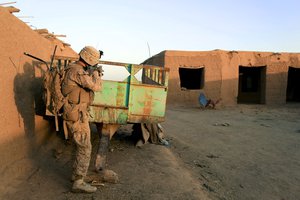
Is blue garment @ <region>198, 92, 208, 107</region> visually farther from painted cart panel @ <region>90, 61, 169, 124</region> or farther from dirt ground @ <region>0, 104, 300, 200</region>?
painted cart panel @ <region>90, 61, 169, 124</region>

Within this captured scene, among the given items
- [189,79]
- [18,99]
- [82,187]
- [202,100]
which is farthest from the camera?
[189,79]

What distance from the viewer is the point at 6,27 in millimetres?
3990

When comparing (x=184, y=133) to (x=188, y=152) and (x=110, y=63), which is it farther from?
(x=110, y=63)

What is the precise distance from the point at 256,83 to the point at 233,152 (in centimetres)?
1431

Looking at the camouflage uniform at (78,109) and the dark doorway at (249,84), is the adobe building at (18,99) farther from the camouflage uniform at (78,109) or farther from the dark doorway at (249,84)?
the dark doorway at (249,84)

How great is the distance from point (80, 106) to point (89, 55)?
60 cm

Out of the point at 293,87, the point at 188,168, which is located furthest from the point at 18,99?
the point at 293,87

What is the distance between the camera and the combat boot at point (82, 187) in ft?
11.4

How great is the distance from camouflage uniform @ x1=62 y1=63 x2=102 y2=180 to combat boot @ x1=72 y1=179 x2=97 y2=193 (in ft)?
0.20

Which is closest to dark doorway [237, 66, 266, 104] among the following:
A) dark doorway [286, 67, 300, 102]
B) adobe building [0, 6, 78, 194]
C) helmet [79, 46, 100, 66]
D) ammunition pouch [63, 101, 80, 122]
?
dark doorway [286, 67, 300, 102]

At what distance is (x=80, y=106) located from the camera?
140 inches

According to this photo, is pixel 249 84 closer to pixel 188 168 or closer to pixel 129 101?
pixel 188 168

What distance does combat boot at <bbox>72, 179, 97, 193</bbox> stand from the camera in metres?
3.47

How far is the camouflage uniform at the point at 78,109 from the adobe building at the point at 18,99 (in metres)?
0.90
